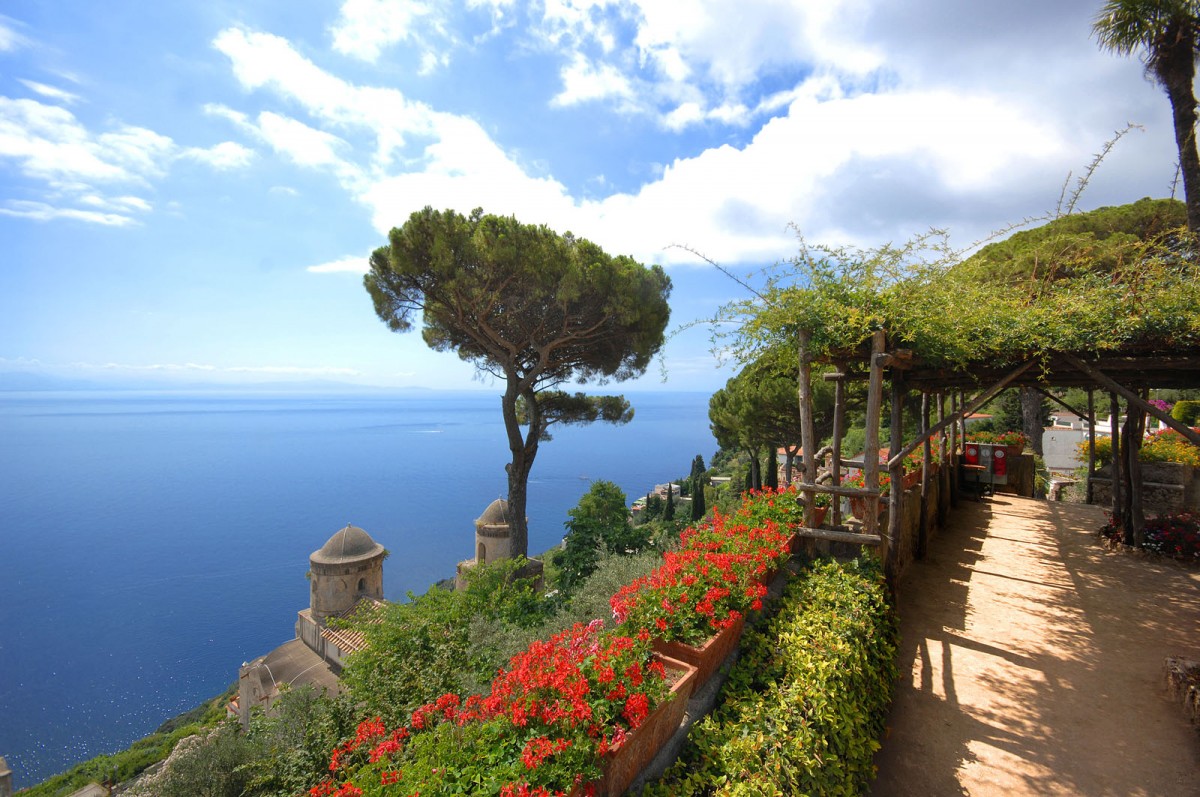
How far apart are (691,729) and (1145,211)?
2041cm

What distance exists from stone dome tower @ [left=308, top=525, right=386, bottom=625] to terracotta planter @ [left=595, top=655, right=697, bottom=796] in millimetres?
17527

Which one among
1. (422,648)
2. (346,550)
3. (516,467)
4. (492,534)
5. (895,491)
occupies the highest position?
(895,491)

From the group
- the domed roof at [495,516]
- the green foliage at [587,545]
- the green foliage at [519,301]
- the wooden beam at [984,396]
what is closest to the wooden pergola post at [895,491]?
the wooden beam at [984,396]

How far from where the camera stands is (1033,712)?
3.99 metres

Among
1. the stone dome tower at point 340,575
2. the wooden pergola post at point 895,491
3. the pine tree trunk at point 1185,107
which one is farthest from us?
the stone dome tower at point 340,575

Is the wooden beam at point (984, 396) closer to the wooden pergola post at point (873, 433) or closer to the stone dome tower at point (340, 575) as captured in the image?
the wooden pergola post at point (873, 433)

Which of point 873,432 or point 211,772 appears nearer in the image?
point 873,432

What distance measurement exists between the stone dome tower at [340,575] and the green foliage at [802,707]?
56.7 feet

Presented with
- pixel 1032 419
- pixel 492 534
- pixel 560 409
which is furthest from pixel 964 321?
pixel 492 534

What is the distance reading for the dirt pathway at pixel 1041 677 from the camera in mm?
3400

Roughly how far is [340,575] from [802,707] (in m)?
18.6

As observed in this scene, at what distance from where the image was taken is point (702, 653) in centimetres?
317

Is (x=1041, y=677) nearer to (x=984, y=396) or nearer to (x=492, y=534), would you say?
(x=984, y=396)

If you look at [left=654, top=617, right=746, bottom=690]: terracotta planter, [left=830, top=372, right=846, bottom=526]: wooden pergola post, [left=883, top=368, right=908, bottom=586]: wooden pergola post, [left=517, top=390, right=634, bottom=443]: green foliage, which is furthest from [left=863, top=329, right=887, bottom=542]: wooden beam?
[left=517, top=390, right=634, bottom=443]: green foliage
